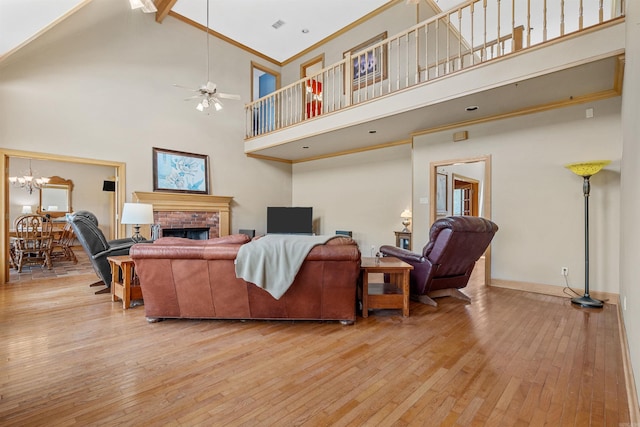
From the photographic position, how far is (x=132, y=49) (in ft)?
18.0

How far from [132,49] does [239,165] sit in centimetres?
293

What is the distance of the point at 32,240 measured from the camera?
17.5ft

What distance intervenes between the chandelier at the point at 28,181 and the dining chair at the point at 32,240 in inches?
94.4

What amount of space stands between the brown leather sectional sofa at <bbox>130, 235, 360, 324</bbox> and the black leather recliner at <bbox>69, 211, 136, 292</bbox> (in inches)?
57.8

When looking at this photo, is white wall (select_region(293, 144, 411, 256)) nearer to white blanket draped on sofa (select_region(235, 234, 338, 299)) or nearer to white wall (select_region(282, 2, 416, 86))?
white wall (select_region(282, 2, 416, 86))

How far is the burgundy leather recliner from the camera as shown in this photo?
3070 millimetres

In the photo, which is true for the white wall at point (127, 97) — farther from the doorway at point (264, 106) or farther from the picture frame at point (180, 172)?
the doorway at point (264, 106)

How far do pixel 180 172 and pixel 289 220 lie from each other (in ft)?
8.46

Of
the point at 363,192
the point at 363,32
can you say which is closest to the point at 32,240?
the point at 363,192

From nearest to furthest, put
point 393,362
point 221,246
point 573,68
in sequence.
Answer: point 393,362 < point 221,246 < point 573,68

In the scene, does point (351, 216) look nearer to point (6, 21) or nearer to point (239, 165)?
point (239, 165)

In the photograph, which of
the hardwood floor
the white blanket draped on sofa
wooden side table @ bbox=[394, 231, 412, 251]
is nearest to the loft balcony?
wooden side table @ bbox=[394, 231, 412, 251]

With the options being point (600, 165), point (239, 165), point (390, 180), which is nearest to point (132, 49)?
point (239, 165)

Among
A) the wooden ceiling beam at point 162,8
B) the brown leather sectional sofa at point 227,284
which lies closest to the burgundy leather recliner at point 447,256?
the brown leather sectional sofa at point 227,284
